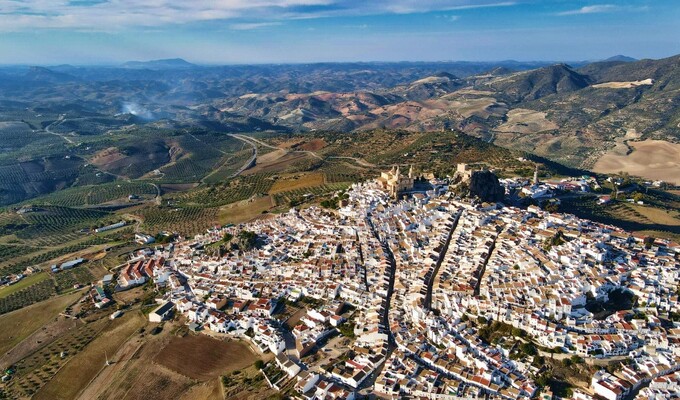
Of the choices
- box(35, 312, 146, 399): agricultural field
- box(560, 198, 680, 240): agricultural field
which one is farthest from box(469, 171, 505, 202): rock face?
box(35, 312, 146, 399): agricultural field

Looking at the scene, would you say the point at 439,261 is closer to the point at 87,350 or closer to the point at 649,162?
the point at 87,350

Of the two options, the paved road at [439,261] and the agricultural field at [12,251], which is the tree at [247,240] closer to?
the paved road at [439,261]

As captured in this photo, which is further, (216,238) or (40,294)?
(216,238)

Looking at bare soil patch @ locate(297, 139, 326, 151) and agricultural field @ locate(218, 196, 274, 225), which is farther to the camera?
bare soil patch @ locate(297, 139, 326, 151)

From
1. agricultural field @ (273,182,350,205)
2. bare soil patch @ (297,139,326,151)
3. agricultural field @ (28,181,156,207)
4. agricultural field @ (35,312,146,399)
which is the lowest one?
agricultural field @ (28,181,156,207)

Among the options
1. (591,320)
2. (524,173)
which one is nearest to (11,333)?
(591,320)

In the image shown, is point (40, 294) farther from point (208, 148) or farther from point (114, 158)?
point (208, 148)

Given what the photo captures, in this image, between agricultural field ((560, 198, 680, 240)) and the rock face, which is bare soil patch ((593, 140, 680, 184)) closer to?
agricultural field ((560, 198, 680, 240))
